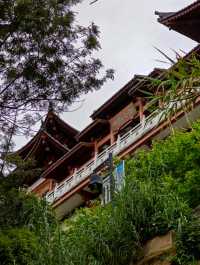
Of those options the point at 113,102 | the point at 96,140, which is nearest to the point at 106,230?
the point at 113,102

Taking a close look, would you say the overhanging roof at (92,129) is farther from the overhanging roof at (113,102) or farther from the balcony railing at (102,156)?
the balcony railing at (102,156)

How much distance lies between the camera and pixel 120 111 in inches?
1070

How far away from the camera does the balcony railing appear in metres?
24.2

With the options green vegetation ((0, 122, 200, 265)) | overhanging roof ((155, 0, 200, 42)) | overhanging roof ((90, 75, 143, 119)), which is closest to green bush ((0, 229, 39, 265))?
green vegetation ((0, 122, 200, 265))

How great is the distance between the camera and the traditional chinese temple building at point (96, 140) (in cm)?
2245

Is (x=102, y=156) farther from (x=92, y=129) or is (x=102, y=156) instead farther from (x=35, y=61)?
(x=35, y=61)

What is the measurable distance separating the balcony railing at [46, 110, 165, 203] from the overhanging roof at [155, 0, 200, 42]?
3048mm

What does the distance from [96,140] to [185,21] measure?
8.67 metres

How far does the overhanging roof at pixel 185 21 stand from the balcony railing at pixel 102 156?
3048 millimetres

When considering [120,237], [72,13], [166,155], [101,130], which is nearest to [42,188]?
[101,130]

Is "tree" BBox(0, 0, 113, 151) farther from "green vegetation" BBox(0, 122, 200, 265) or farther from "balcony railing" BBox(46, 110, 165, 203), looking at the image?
"balcony railing" BBox(46, 110, 165, 203)

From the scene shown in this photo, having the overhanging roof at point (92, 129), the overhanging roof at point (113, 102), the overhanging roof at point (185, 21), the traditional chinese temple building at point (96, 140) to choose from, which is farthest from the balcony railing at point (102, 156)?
the overhanging roof at point (185, 21)

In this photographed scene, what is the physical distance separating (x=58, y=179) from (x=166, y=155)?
17.3 metres

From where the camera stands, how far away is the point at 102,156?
2666 cm
